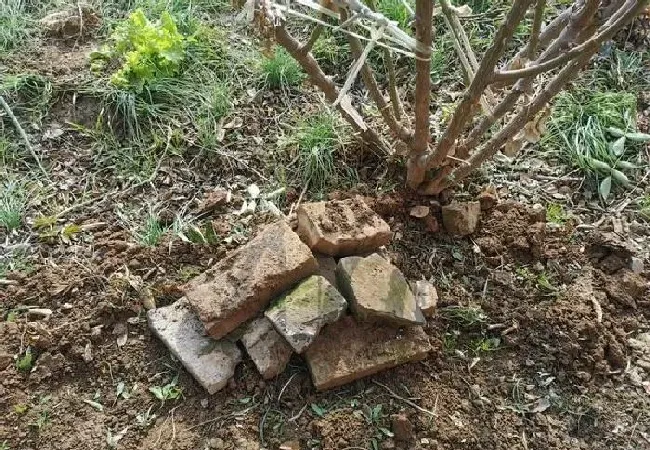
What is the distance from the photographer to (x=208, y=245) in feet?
8.78

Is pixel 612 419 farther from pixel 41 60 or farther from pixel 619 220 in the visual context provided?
pixel 41 60

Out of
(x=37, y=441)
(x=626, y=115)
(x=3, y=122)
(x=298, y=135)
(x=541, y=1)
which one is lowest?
(x=37, y=441)

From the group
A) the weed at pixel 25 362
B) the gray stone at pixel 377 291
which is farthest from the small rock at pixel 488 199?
the weed at pixel 25 362

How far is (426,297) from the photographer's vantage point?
2506 millimetres

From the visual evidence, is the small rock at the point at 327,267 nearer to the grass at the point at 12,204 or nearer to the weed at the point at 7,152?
the grass at the point at 12,204

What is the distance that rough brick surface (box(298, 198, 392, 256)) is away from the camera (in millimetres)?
2451

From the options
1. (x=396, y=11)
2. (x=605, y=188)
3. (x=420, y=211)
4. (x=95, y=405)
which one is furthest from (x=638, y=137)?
(x=95, y=405)

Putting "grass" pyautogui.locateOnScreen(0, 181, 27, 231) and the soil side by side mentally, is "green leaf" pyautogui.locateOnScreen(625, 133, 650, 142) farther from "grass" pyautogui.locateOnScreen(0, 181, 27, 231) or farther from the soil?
"grass" pyautogui.locateOnScreen(0, 181, 27, 231)

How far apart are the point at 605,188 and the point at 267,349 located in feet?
5.46

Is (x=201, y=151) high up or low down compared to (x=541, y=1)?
A: down

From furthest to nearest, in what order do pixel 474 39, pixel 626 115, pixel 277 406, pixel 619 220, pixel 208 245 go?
pixel 474 39, pixel 626 115, pixel 619 220, pixel 208 245, pixel 277 406

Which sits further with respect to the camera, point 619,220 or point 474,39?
point 474,39

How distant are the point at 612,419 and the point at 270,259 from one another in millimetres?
1306

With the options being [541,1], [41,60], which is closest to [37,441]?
[41,60]
